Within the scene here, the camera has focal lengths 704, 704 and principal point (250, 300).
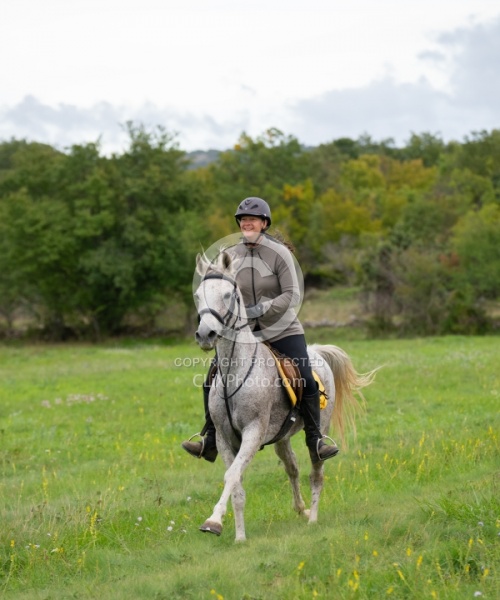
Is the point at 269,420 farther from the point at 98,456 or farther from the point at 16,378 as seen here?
the point at 16,378

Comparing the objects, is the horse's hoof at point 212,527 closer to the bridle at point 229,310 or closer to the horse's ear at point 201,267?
the bridle at point 229,310

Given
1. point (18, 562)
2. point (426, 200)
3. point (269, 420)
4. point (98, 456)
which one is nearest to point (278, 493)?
point (269, 420)

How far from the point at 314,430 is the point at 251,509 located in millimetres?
1522

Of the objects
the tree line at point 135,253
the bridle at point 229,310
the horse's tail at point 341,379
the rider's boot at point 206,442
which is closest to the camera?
the bridle at point 229,310

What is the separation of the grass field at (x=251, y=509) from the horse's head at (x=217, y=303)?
7.24 feet

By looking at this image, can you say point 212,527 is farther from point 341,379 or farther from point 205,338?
point 341,379

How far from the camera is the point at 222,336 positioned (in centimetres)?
751

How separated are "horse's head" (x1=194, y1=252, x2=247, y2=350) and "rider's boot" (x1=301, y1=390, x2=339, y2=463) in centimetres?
159

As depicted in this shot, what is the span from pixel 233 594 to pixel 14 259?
44.6 meters

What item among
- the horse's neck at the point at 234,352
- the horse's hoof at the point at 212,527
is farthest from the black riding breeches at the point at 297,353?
the horse's hoof at the point at 212,527

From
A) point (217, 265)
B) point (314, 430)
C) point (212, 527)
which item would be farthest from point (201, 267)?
point (314, 430)

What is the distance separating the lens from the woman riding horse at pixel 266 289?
26.8 feet

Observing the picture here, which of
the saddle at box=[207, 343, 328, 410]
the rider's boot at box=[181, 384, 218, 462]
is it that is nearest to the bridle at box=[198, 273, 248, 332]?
the saddle at box=[207, 343, 328, 410]

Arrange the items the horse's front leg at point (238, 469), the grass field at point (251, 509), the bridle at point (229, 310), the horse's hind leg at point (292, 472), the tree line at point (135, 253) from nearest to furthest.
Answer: the grass field at point (251, 509) → the bridle at point (229, 310) → the horse's front leg at point (238, 469) → the horse's hind leg at point (292, 472) → the tree line at point (135, 253)
